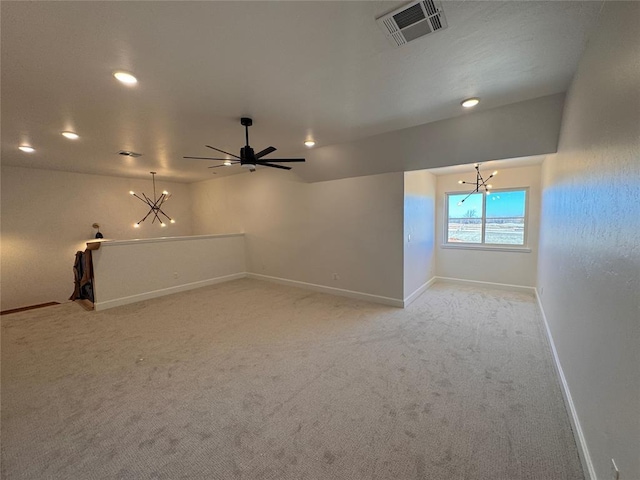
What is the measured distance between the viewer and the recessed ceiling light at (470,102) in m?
2.50

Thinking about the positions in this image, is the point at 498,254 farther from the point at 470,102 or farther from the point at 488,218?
the point at 470,102

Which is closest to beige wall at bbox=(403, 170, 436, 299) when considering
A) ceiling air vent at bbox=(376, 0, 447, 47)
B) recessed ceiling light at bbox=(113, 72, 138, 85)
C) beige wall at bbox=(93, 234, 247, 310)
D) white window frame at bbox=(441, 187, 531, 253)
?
white window frame at bbox=(441, 187, 531, 253)

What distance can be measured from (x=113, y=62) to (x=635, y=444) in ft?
11.7

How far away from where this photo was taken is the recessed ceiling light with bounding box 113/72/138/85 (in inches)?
78.2

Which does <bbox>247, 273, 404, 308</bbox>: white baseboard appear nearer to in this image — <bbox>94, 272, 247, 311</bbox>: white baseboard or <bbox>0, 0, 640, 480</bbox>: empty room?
<bbox>0, 0, 640, 480</bbox>: empty room

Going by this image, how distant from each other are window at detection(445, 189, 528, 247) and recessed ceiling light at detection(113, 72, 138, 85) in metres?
5.60

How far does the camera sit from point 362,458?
1.55m

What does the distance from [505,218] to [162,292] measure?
705 cm

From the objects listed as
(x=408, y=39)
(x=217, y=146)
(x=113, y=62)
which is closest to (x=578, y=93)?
(x=408, y=39)

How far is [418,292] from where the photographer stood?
15.3 ft

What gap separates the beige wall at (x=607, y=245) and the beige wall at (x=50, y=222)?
835cm

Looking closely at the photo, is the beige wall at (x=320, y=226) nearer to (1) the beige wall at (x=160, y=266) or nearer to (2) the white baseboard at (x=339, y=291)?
(2) the white baseboard at (x=339, y=291)

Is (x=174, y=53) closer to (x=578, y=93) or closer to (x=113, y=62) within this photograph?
(x=113, y=62)

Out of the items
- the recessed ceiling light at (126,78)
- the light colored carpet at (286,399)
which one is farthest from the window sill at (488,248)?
the recessed ceiling light at (126,78)
